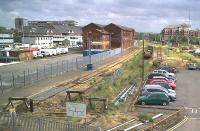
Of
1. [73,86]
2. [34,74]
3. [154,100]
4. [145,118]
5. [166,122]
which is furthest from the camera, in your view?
[34,74]

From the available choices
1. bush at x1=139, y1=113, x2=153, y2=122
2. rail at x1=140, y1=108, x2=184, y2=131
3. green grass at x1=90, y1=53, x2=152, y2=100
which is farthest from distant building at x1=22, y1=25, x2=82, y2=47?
bush at x1=139, y1=113, x2=153, y2=122

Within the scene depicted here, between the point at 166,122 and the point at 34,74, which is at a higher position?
the point at 34,74

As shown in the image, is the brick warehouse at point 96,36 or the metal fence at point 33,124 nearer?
the metal fence at point 33,124

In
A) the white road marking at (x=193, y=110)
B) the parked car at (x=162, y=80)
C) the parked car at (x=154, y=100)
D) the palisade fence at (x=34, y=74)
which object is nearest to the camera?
the white road marking at (x=193, y=110)

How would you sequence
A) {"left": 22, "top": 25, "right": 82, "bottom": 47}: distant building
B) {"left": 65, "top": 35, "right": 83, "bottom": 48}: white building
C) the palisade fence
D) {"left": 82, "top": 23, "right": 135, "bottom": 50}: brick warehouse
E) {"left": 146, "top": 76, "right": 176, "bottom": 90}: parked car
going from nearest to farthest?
the palisade fence < {"left": 146, "top": 76, "right": 176, "bottom": 90}: parked car < {"left": 82, "top": 23, "right": 135, "bottom": 50}: brick warehouse < {"left": 22, "top": 25, "right": 82, "bottom": 47}: distant building < {"left": 65, "top": 35, "right": 83, "bottom": 48}: white building

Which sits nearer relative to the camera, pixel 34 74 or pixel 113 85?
pixel 113 85

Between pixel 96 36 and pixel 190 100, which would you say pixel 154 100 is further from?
pixel 96 36

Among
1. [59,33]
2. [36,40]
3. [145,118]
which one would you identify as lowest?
[145,118]

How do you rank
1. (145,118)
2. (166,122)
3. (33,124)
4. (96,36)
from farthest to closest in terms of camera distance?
(96,36), (145,118), (166,122), (33,124)

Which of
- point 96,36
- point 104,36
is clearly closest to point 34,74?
point 96,36

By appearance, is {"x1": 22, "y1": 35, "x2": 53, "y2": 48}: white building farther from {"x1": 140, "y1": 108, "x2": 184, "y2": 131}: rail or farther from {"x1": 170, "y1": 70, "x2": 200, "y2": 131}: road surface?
{"x1": 140, "y1": 108, "x2": 184, "y2": 131}: rail

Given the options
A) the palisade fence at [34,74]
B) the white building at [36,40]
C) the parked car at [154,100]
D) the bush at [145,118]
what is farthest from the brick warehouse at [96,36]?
the bush at [145,118]

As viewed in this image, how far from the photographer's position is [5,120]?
2019cm

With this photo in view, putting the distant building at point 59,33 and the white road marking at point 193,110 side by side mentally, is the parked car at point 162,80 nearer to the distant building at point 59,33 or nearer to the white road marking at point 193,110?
the white road marking at point 193,110
